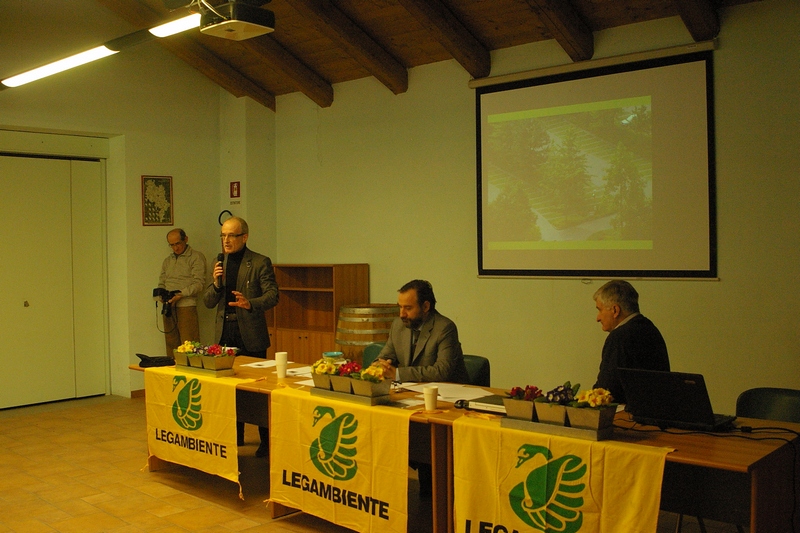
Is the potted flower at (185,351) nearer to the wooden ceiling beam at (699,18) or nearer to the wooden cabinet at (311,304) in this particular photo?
the wooden cabinet at (311,304)

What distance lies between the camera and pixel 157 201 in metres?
8.13

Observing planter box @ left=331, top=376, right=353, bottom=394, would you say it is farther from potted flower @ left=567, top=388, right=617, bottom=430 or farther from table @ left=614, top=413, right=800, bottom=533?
table @ left=614, top=413, right=800, bottom=533

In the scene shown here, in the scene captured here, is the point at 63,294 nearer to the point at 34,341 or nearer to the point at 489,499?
the point at 34,341

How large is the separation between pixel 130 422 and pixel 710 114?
18.3 ft

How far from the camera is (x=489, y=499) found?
309cm

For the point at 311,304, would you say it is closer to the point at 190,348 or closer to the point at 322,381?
the point at 190,348

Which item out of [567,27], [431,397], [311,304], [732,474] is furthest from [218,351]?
[311,304]

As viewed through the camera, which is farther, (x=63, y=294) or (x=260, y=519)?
(x=63, y=294)

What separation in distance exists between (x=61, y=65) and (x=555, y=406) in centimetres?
519

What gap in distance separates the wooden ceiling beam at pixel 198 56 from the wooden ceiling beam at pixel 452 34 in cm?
276

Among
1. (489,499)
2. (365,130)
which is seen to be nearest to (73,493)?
(489,499)

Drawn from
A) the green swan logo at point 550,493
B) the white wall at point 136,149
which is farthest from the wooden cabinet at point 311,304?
the green swan logo at point 550,493

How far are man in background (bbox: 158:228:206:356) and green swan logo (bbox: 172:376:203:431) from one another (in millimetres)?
3398

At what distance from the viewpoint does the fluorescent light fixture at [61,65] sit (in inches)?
232
